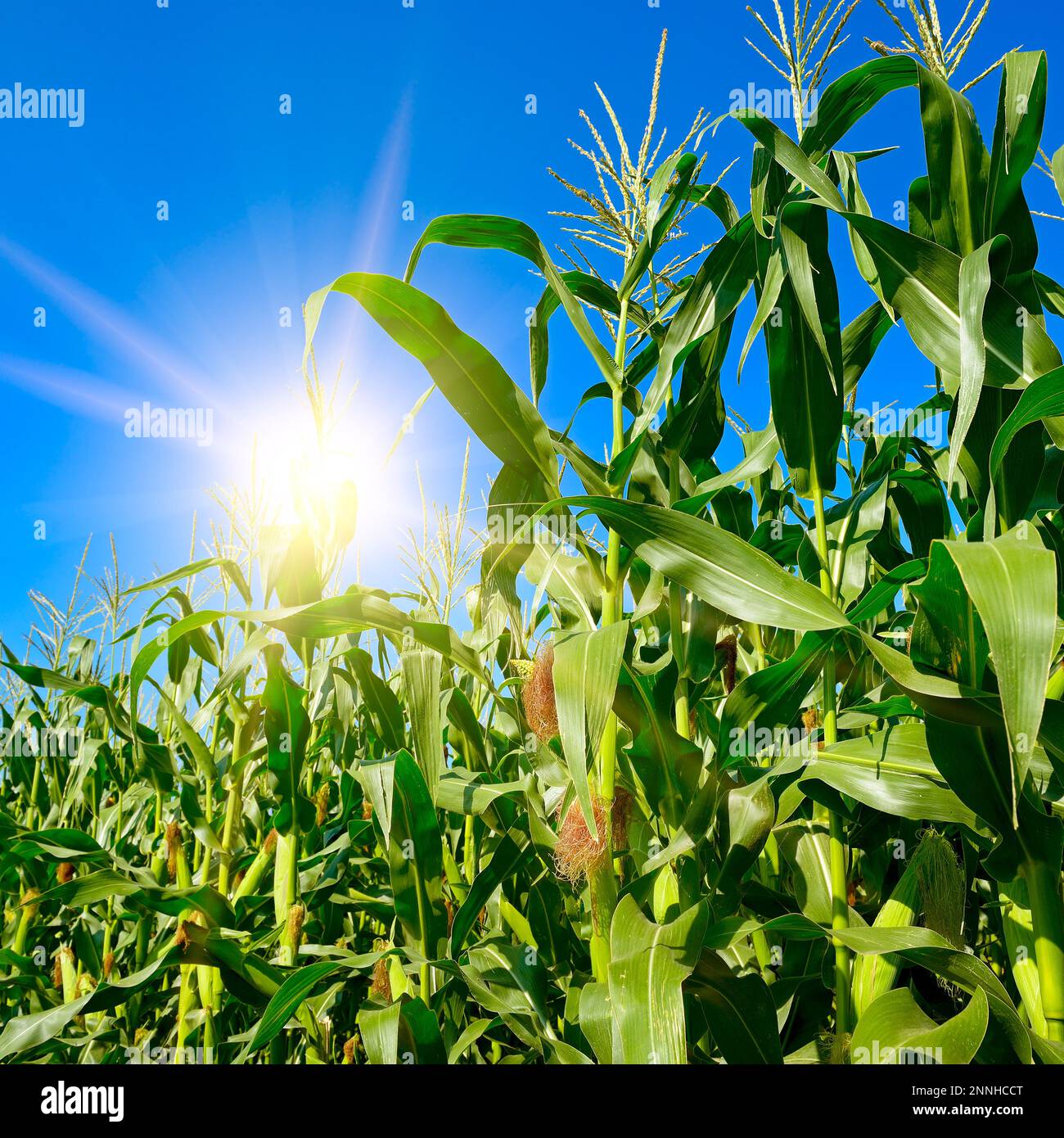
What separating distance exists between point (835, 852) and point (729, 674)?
0.59m

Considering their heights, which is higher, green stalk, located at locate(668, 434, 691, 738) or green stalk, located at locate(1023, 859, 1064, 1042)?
green stalk, located at locate(668, 434, 691, 738)

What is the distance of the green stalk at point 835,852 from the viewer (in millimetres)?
1373

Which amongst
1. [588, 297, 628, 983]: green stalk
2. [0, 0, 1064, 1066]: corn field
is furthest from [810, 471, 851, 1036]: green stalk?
[588, 297, 628, 983]: green stalk

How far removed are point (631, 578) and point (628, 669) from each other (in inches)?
19.0

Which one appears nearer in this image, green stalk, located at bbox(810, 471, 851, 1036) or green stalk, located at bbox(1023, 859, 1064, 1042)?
green stalk, located at bbox(1023, 859, 1064, 1042)

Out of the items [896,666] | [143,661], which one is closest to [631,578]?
[896,666]

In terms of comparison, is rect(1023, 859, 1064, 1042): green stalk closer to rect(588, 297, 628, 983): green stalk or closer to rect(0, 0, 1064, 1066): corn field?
rect(0, 0, 1064, 1066): corn field

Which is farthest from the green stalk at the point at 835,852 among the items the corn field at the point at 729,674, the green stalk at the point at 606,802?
Answer: the green stalk at the point at 606,802

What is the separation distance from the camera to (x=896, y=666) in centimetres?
103

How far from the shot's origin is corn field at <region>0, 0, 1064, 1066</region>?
1.12 m

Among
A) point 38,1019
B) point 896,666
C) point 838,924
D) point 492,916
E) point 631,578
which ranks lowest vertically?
point 38,1019

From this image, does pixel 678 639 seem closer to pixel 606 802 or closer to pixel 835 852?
pixel 606 802

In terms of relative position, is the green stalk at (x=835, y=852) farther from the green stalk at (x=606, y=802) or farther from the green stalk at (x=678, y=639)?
the green stalk at (x=606, y=802)
